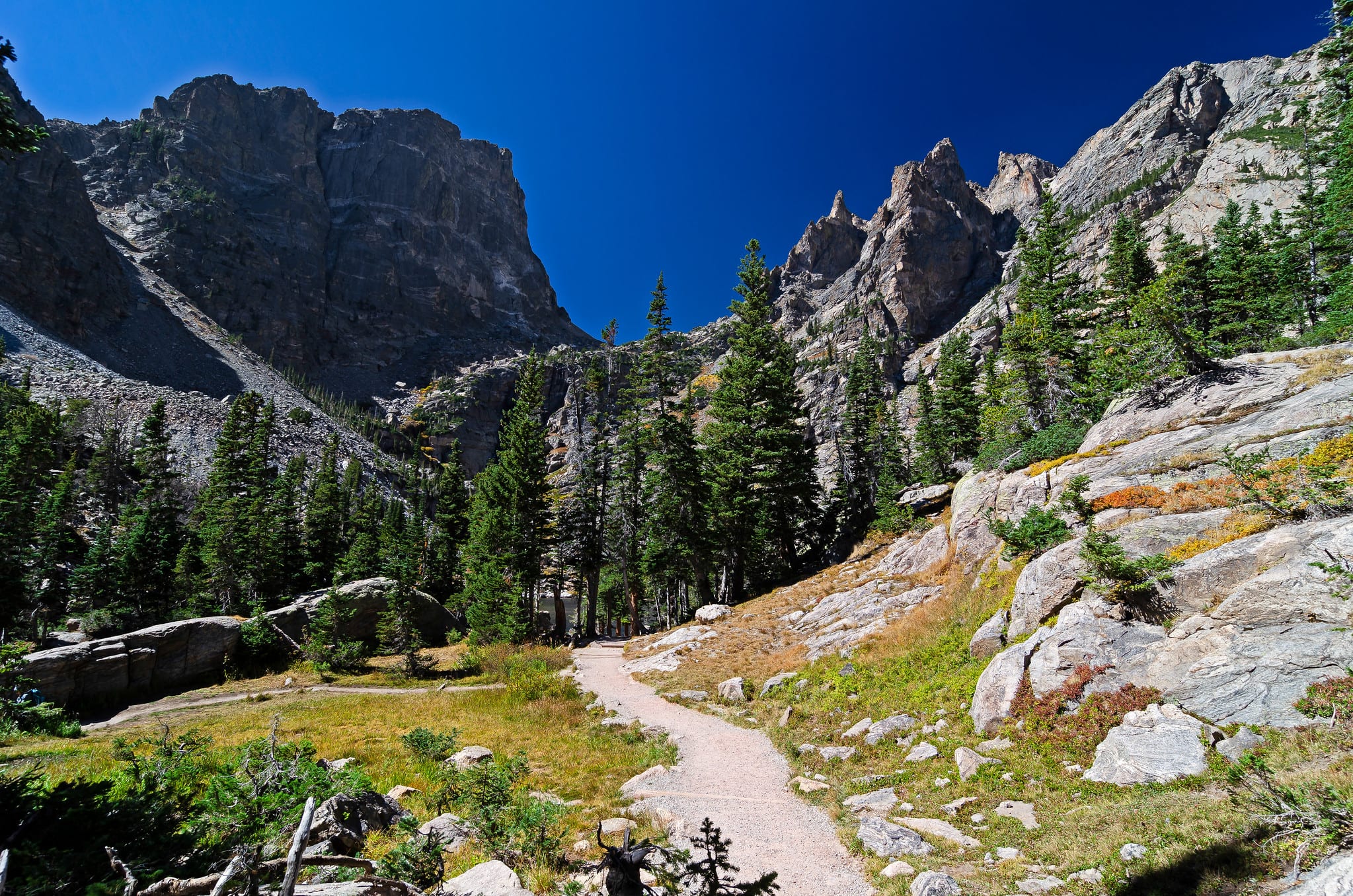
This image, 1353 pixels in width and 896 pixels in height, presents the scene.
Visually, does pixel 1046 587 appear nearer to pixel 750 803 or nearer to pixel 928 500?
pixel 750 803

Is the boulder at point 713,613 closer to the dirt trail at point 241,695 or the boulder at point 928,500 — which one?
the dirt trail at point 241,695

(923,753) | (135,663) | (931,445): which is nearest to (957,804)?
(923,753)

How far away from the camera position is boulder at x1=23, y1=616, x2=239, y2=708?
19875 millimetres

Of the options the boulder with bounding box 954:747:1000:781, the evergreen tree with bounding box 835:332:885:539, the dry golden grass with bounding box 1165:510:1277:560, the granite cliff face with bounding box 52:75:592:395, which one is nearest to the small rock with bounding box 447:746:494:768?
the boulder with bounding box 954:747:1000:781

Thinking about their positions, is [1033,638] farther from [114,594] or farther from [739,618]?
[114,594]

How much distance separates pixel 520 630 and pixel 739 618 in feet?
38.6

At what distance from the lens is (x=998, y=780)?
27.8 ft

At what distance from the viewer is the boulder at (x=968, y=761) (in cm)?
887

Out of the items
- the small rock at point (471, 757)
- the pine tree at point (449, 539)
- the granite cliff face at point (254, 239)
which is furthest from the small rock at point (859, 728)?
the granite cliff face at point (254, 239)

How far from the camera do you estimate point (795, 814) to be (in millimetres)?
9062

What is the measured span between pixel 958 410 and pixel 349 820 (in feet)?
164

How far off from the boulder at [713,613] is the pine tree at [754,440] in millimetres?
4034

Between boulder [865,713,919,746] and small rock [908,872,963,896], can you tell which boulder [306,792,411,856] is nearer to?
small rock [908,872,963,896]

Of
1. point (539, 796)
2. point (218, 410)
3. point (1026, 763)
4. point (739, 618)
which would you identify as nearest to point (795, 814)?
point (1026, 763)
